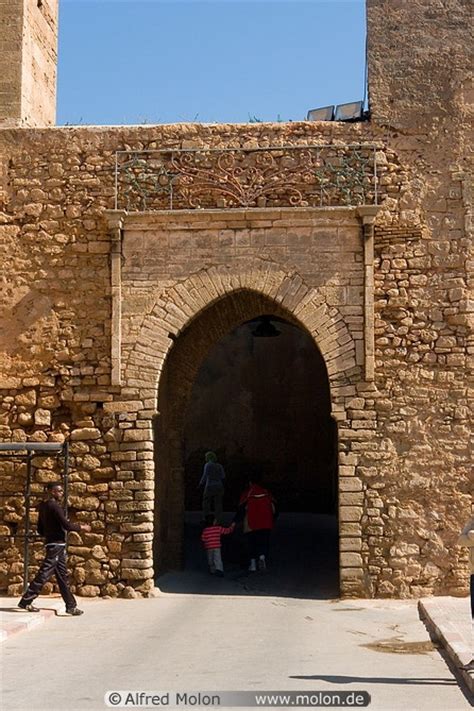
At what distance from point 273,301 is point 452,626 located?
444 cm

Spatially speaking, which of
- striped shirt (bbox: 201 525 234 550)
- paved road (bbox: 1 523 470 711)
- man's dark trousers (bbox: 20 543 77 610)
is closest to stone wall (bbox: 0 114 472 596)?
paved road (bbox: 1 523 470 711)

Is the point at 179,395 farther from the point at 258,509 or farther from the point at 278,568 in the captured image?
the point at 278,568

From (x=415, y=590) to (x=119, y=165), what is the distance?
5767mm

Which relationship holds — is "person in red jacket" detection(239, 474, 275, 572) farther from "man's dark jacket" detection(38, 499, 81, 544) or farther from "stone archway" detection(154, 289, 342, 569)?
"man's dark jacket" detection(38, 499, 81, 544)

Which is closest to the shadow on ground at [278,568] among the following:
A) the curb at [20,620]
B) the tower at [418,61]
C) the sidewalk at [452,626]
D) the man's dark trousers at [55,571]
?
the sidewalk at [452,626]

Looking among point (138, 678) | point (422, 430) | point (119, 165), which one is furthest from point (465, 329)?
point (138, 678)

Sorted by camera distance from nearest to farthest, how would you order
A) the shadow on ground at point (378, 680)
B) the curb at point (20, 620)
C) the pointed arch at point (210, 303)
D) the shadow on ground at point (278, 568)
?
the shadow on ground at point (378, 680) < the curb at point (20, 620) < the pointed arch at point (210, 303) < the shadow on ground at point (278, 568)

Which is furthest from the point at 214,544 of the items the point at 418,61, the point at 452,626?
the point at 418,61

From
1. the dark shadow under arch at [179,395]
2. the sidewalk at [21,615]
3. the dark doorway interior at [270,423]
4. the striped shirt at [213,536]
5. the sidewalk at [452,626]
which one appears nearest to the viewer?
the sidewalk at [452,626]

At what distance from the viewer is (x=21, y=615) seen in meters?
9.58

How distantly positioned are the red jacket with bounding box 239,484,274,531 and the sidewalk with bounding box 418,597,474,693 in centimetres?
277

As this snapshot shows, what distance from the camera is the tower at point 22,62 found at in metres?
12.2

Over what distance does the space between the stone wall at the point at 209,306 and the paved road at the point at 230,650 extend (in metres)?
0.79

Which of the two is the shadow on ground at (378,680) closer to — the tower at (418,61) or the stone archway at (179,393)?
the stone archway at (179,393)
